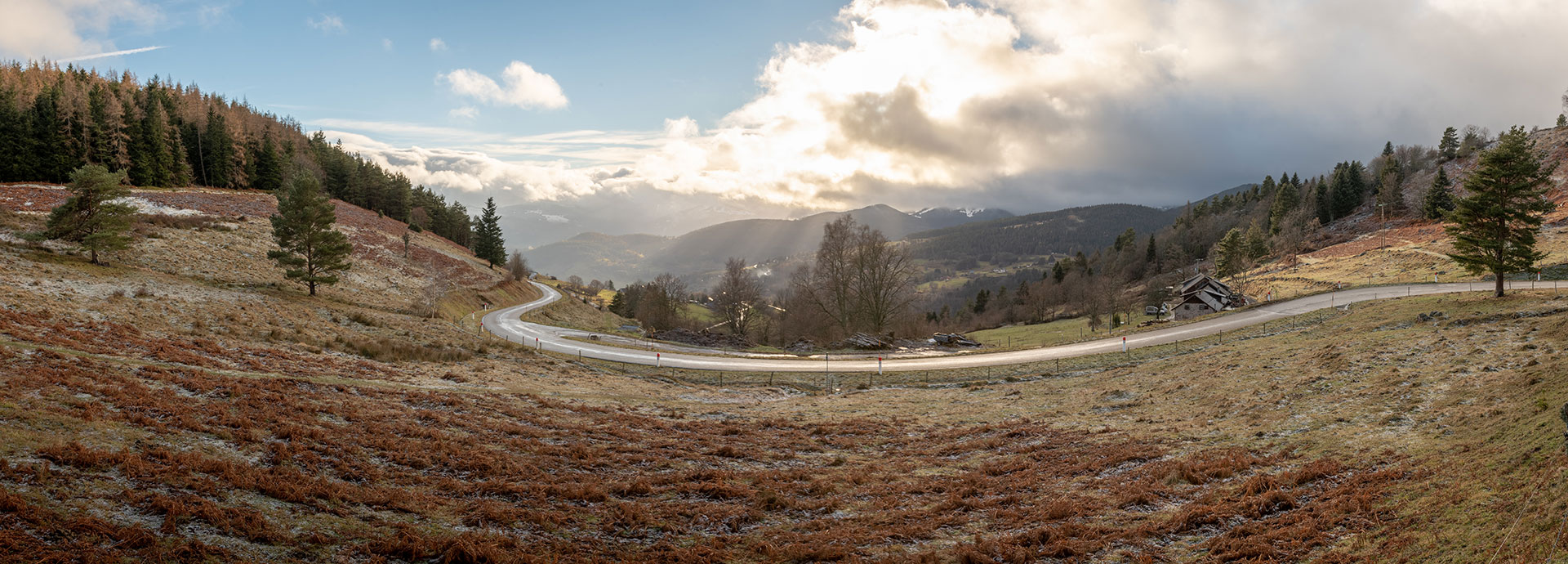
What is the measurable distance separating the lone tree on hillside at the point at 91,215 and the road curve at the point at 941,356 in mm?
22734

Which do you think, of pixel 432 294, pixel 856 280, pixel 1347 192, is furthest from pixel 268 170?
pixel 1347 192

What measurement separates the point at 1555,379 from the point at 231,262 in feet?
218

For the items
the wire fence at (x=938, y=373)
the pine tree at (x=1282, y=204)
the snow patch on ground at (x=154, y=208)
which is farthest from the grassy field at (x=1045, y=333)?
the snow patch on ground at (x=154, y=208)

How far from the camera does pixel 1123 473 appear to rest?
42.8 feet

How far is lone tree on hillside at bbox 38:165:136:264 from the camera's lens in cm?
3347

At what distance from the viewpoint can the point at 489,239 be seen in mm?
102500

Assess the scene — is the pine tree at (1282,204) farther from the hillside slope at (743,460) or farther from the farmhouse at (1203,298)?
the hillside slope at (743,460)

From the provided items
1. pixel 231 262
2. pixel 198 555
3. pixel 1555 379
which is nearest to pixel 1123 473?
pixel 1555 379

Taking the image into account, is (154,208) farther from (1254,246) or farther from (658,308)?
(1254,246)

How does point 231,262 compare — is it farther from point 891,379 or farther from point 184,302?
point 891,379

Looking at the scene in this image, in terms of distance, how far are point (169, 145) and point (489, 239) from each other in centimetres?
4005

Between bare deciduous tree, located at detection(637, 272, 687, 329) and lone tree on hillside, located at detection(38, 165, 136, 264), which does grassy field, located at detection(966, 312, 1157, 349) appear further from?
lone tree on hillside, located at detection(38, 165, 136, 264)

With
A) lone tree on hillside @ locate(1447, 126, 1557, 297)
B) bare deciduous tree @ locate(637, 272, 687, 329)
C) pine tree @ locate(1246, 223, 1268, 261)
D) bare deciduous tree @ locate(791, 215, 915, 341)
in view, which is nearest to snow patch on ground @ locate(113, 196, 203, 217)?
bare deciduous tree @ locate(637, 272, 687, 329)

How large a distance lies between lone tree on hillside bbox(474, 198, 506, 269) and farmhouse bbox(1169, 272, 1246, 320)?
9701 cm
